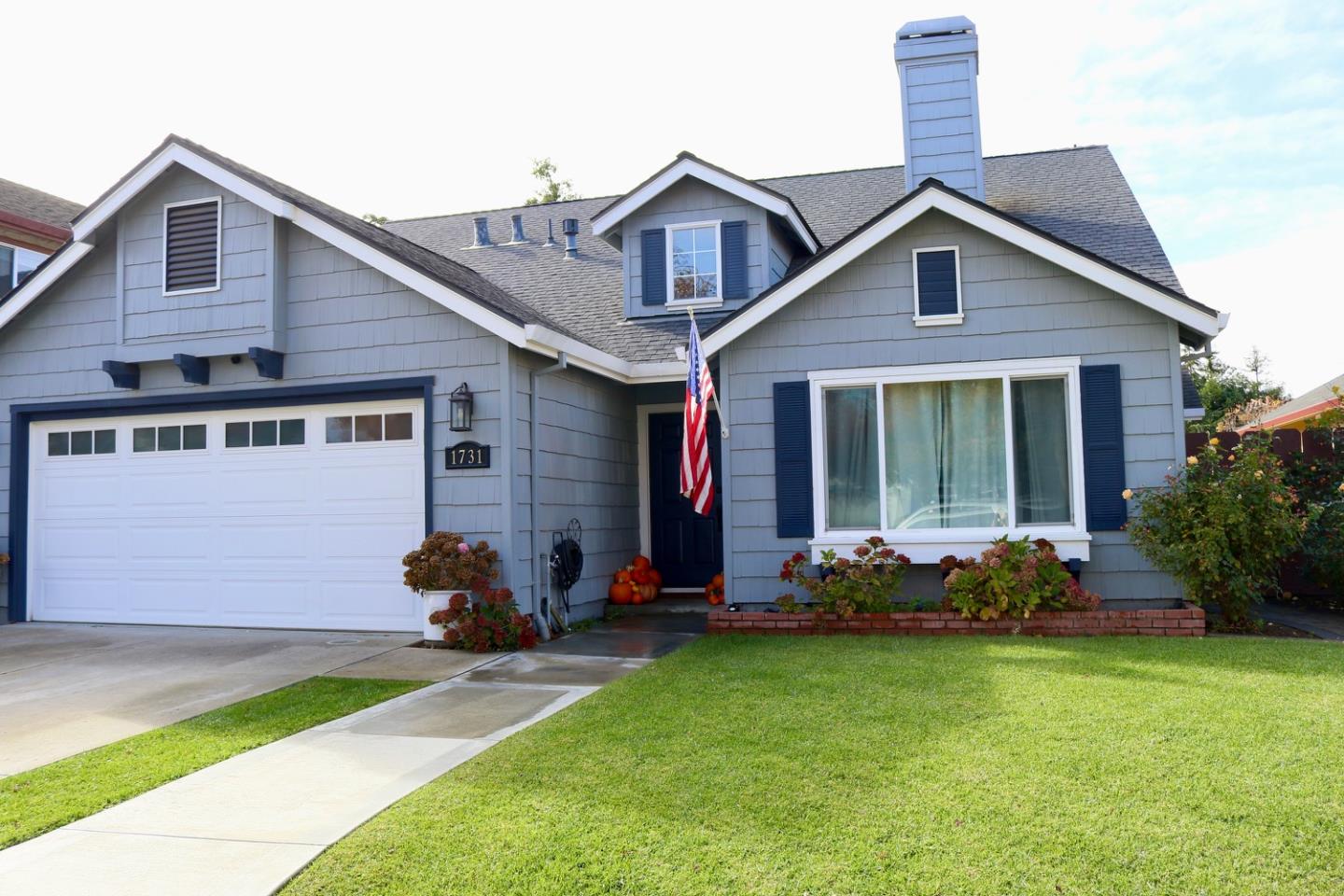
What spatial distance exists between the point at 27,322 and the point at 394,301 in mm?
4391

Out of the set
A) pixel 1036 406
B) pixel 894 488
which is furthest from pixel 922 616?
pixel 1036 406

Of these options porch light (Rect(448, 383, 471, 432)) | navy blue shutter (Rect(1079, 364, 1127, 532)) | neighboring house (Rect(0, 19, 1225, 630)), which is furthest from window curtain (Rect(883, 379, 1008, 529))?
porch light (Rect(448, 383, 471, 432))

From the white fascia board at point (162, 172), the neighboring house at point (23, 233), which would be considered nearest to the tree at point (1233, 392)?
the white fascia board at point (162, 172)

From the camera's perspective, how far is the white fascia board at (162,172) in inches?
356

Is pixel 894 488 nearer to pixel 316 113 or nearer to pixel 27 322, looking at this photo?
pixel 316 113

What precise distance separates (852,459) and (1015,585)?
180 cm

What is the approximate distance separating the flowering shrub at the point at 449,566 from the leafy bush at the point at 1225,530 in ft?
17.3

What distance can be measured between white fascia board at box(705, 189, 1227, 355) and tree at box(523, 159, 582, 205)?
24.2 metres

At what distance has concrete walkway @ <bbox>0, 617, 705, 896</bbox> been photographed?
3426mm

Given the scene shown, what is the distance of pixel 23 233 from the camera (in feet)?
41.2

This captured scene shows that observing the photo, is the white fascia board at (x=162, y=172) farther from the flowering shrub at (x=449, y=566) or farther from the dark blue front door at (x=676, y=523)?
the dark blue front door at (x=676, y=523)

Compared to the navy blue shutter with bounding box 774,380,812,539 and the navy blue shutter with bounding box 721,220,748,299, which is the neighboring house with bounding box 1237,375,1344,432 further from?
the navy blue shutter with bounding box 774,380,812,539

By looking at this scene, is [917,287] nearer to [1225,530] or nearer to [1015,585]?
[1015,585]

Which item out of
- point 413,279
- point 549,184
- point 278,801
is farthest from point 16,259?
point 549,184
